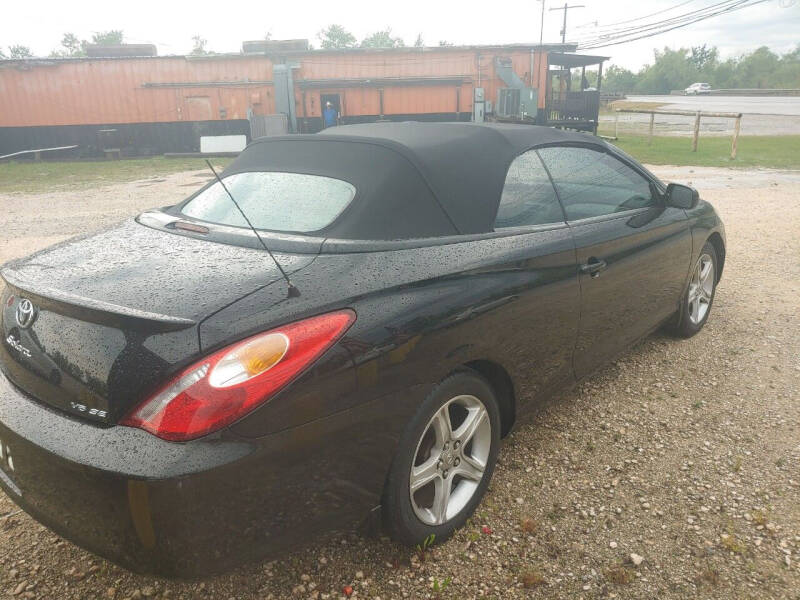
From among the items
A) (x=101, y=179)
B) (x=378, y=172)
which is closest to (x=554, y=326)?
(x=378, y=172)

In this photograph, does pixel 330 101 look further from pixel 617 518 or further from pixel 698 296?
pixel 617 518

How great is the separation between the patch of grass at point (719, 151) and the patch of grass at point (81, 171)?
13789 mm

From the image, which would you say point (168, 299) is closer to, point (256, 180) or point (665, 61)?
point (256, 180)

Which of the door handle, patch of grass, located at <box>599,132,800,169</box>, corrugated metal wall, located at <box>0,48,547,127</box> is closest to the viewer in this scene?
the door handle

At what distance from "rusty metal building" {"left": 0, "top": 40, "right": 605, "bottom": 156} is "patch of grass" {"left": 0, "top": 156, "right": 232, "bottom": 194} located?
2.23m

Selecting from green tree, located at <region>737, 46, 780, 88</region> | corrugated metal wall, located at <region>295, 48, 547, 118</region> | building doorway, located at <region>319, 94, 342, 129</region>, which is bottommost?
building doorway, located at <region>319, 94, 342, 129</region>

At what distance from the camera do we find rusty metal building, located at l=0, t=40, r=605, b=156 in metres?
24.8

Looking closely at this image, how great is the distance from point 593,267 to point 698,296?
191 cm

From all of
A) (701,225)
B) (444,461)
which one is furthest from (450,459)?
(701,225)

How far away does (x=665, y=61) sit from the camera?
99312mm

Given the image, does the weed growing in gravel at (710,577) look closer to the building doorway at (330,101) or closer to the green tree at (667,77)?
the building doorway at (330,101)

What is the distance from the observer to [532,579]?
213 cm

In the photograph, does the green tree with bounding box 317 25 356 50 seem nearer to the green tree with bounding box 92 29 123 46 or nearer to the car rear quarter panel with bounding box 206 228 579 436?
the green tree with bounding box 92 29 123 46

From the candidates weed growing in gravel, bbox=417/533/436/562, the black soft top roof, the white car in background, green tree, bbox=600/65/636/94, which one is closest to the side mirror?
the black soft top roof
